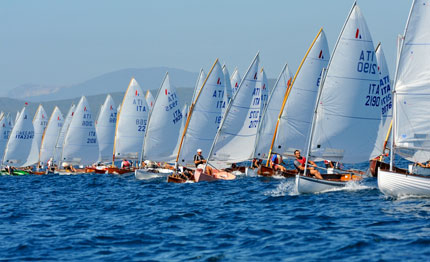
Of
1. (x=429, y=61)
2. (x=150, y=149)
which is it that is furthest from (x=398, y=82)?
(x=150, y=149)

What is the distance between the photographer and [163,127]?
4812 cm

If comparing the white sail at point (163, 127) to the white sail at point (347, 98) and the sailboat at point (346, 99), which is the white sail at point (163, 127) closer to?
the sailboat at point (346, 99)

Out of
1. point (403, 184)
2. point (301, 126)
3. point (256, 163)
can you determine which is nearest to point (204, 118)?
point (256, 163)

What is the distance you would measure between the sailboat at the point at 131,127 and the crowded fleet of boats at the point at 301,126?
3.1 inches

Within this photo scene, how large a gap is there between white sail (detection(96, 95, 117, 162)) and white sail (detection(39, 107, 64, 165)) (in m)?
10.1

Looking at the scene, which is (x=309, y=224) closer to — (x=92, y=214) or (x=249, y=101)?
(x=92, y=214)

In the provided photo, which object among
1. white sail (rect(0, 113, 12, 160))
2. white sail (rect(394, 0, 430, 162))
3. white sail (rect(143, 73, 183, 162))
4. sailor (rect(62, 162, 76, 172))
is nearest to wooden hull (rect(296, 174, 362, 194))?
white sail (rect(394, 0, 430, 162))

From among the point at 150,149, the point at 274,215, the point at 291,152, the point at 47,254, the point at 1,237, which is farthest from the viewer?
the point at 150,149

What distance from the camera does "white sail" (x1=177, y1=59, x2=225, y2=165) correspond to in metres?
42.2

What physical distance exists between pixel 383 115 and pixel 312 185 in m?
10.5

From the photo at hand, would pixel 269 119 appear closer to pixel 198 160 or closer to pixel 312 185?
pixel 198 160

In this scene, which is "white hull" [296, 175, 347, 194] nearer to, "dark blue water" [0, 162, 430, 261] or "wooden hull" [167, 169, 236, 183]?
"dark blue water" [0, 162, 430, 261]

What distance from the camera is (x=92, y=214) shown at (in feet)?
79.2

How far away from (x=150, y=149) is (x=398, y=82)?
84.7 feet
